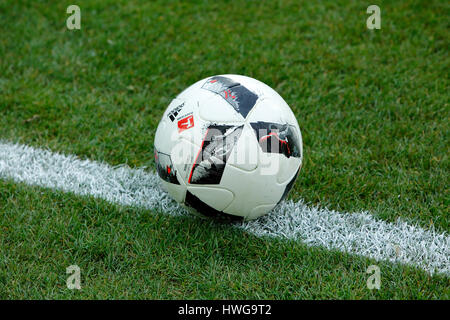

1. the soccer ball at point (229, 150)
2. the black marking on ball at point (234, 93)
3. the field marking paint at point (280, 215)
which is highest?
the black marking on ball at point (234, 93)

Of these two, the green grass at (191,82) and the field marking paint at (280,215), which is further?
the field marking paint at (280,215)

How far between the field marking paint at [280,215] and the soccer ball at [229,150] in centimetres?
31

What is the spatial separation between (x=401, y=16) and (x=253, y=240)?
3.39m

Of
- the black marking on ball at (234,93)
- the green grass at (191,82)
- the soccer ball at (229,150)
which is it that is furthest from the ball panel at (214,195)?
the black marking on ball at (234,93)

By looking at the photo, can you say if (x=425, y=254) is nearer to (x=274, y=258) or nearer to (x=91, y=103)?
(x=274, y=258)

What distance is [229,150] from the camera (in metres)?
2.47

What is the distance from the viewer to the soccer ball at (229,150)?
249cm

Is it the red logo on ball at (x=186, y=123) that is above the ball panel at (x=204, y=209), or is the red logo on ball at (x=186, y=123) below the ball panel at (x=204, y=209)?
above

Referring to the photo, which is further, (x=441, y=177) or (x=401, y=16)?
(x=401, y=16)

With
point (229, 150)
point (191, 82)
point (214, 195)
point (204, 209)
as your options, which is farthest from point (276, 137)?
point (191, 82)

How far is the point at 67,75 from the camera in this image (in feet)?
14.2

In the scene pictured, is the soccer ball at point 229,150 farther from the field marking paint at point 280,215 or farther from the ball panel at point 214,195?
A: the field marking paint at point 280,215

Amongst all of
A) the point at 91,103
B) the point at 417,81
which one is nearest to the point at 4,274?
the point at 91,103
